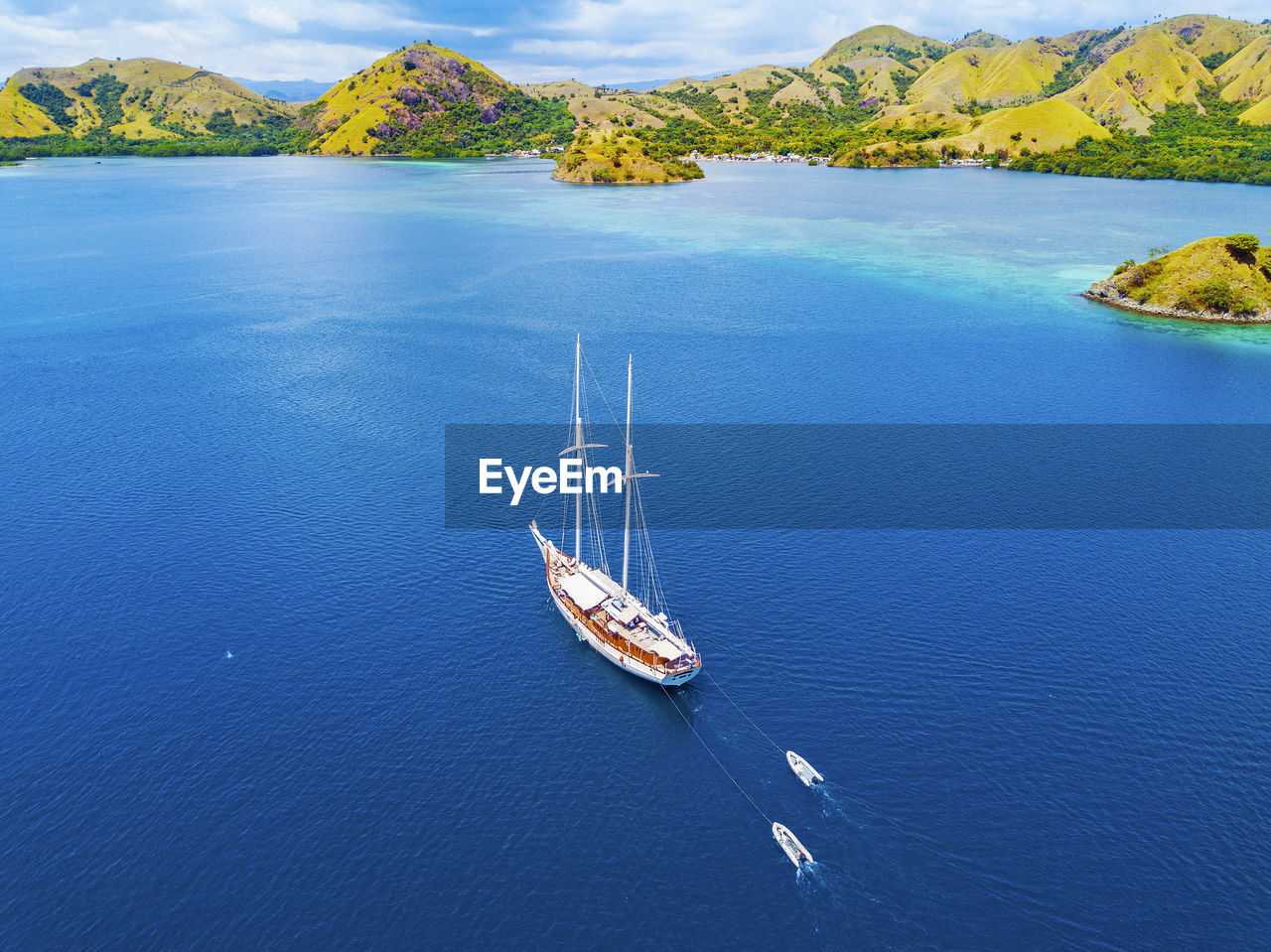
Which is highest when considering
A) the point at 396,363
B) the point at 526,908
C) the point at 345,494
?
the point at 396,363

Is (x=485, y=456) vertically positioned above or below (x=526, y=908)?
above

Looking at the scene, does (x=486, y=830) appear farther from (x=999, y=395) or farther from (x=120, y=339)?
(x=120, y=339)

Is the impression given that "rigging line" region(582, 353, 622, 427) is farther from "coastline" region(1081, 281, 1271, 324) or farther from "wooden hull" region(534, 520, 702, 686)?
"coastline" region(1081, 281, 1271, 324)

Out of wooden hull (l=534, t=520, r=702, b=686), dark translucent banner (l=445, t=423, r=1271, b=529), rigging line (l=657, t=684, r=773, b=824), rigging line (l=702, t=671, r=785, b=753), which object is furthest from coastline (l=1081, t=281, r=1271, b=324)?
rigging line (l=657, t=684, r=773, b=824)

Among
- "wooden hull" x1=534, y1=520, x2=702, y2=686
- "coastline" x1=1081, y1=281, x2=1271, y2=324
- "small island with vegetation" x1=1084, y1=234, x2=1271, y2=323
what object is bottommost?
"wooden hull" x1=534, y1=520, x2=702, y2=686

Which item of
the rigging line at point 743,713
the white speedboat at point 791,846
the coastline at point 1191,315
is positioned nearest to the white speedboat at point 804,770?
the rigging line at point 743,713

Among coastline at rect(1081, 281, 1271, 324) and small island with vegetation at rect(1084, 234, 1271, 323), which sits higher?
small island with vegetation at rect(1084, 234, 1271, 323)

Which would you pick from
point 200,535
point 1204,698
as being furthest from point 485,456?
point 1204,698
